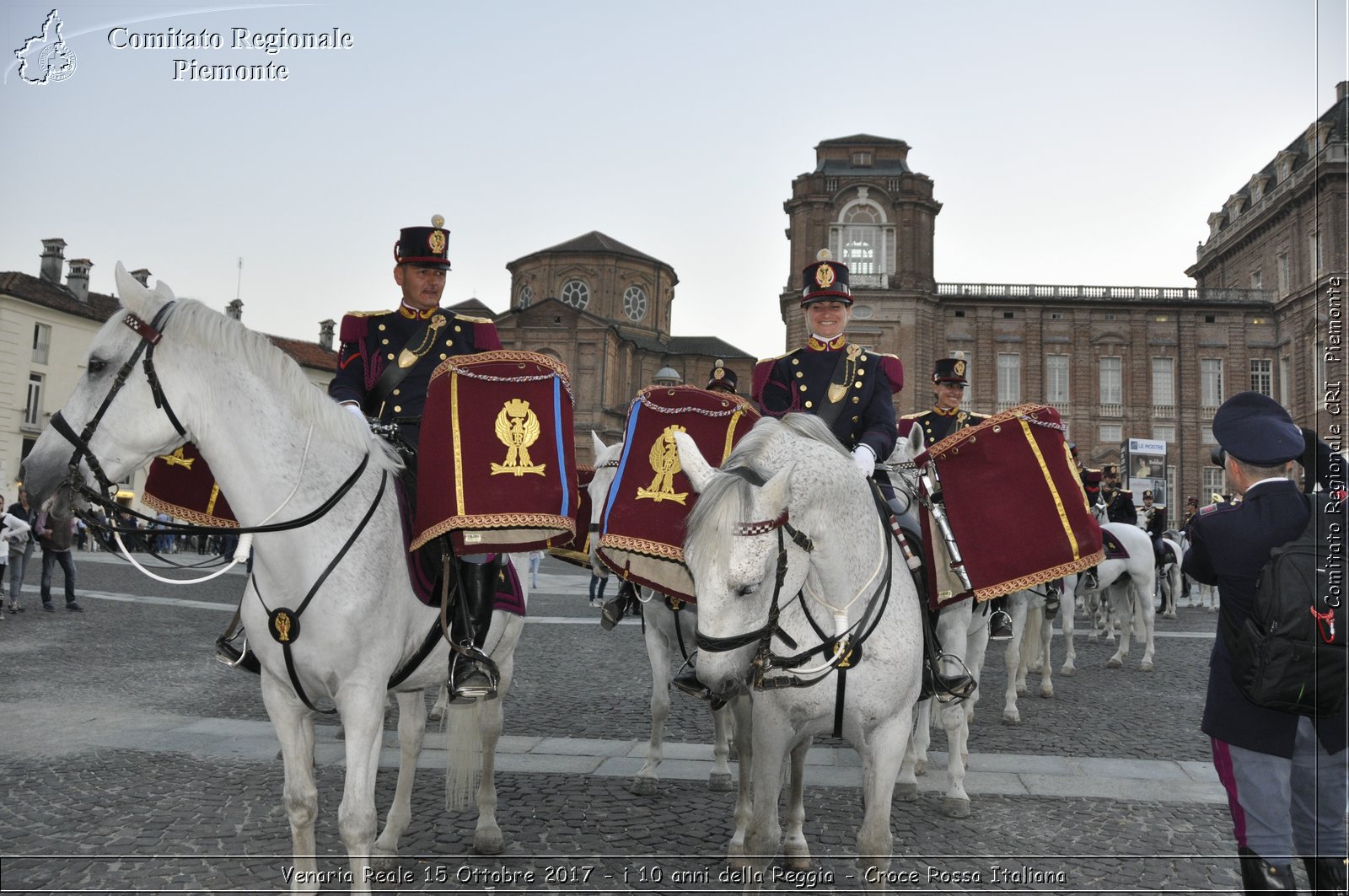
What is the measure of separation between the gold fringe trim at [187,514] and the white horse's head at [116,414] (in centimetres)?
54

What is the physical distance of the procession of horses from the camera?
3471 mm

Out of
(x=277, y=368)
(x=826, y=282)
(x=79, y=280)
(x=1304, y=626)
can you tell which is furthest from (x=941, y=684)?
(x=79, y=280)

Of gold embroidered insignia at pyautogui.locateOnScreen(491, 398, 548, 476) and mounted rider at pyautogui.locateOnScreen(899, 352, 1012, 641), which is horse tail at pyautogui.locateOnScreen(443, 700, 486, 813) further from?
mounted rider at pyautogui.locateOnScreen(899, 352, 1012, 641)

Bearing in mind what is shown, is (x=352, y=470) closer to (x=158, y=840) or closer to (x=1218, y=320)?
(x=158, y=840)

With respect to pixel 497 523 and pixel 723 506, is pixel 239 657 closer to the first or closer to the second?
pixel 497 523

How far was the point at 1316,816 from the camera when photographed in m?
3.37

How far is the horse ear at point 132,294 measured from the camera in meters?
3.59

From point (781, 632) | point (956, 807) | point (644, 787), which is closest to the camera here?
point (781, 632)

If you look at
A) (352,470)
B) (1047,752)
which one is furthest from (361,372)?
(1047,752)

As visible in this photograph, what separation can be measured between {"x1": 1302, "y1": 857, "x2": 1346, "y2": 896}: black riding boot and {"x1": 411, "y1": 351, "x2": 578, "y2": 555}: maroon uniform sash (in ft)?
11.2

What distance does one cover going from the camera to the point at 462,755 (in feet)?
16.3

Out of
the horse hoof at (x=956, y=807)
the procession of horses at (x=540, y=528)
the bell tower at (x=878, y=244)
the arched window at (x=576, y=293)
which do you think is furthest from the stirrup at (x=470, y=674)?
the arched window at (x=576, y=293)

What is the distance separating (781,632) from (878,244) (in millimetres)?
59275

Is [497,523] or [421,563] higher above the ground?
[497,523]
